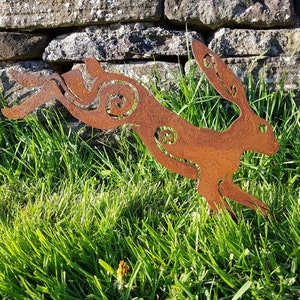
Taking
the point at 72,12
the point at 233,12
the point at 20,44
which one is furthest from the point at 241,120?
the point at 20,44

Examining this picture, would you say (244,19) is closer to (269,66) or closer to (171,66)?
(269,66)

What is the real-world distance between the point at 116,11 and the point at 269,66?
660 millimetres

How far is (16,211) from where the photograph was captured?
5.80 ft

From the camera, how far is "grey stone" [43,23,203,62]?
6.75ft

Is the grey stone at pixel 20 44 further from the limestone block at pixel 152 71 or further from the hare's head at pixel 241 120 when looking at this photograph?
the hare's head at pixel 241 120

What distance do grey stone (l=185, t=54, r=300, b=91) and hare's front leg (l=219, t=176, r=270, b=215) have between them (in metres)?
0.64

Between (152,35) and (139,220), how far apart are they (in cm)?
81

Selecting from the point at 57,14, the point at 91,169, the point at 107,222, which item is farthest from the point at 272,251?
the point at 57,14

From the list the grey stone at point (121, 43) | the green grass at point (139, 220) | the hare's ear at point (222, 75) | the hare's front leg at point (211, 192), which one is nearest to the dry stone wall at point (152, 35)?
the grey stone at point (121, 43)

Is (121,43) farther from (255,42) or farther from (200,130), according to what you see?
(200,130)

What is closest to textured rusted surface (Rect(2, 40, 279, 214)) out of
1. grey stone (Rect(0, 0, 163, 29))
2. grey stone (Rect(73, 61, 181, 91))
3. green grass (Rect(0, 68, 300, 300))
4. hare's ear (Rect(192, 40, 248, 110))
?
hare's ear (Rect(192, 40, 248, 110))

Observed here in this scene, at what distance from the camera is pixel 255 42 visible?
6.64 ft

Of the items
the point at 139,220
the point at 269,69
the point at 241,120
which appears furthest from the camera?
the point at 269,69

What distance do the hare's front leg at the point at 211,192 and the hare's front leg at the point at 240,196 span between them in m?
0.02
